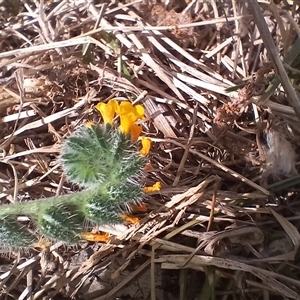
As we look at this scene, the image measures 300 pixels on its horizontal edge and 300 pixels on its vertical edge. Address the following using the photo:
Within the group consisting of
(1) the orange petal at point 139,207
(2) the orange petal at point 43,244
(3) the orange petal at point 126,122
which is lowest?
(2) the orange petal at point 43,244

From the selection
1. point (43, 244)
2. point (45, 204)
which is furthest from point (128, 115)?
point (43, 244)

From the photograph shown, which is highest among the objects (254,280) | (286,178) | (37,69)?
(37,69)

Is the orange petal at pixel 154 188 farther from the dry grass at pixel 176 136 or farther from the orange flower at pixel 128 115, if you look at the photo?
the orange flower at pixel 128 115

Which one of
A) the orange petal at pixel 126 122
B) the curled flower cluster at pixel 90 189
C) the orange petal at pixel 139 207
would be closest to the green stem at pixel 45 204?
the curled flower cluster at pixel 90 189

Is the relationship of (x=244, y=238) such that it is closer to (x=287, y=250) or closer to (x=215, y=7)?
(x=287, y=250)

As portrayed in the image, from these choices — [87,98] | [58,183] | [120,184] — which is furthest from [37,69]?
[120,184]

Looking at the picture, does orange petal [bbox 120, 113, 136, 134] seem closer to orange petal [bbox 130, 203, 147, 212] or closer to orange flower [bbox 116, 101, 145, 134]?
orange flower [bbox 116, 101, 145, 134]

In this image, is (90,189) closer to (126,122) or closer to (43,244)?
(126,122)
